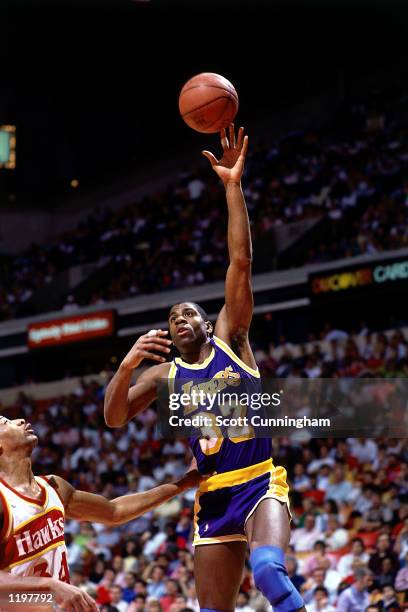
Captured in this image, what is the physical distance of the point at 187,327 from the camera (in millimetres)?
5965

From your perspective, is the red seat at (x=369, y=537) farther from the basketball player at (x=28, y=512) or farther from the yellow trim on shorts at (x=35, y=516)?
the yellow trim on shorts at (x=35, y=516)

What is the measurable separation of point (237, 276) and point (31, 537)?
1806 millimetres

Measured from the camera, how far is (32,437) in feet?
17.8

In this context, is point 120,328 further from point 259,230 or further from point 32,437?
point 32,437

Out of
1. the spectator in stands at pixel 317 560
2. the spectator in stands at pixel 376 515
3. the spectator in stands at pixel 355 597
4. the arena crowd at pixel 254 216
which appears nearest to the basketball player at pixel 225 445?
the spectator in stands at pixel 355 597

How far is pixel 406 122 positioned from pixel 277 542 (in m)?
18.6

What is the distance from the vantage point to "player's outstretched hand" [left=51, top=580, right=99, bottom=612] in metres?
4.54

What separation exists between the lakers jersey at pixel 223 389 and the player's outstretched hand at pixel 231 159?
3.21ft

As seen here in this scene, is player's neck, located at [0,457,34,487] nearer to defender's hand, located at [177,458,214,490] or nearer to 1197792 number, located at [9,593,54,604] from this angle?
1197792 number, located at [9,593,54,604]

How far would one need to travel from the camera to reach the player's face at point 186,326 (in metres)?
5.96

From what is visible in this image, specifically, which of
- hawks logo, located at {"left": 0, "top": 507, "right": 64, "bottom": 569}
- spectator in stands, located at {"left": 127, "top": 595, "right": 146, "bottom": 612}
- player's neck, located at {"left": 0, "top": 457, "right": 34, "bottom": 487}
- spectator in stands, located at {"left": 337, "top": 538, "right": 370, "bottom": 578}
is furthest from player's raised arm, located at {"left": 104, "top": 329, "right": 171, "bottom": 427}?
spectator in stands, located at {"left": 127, "top": 595, "right": 146, "bottom": 612}

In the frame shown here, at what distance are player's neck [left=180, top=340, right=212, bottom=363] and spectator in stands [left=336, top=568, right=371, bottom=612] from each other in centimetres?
549

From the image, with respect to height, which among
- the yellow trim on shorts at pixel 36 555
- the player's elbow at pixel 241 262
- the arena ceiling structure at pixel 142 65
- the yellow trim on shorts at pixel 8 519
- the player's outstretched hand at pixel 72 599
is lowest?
the player's outstretched hand at pixel 72 599

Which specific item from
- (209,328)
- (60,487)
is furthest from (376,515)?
(60,487)
